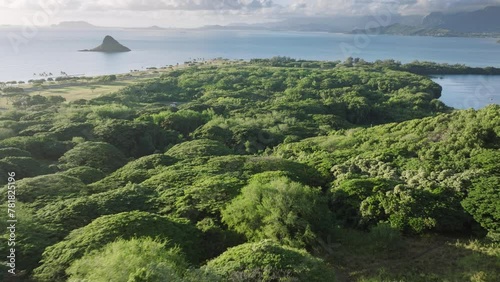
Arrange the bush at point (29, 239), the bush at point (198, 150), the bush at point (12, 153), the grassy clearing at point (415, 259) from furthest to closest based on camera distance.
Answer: the bush at point (198, 150)
the bush at point (12, 153)
the bush at point (29, 239)
the grassy clearing at point (415, 259)

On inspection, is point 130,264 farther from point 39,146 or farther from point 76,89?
point 76,89

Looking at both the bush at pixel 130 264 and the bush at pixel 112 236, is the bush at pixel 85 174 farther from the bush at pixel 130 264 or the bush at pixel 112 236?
the bush at pixel 130 264

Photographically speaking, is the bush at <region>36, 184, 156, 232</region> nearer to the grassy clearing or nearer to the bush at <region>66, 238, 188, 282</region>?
the bush at <region>66, 238, 188, 282</region>

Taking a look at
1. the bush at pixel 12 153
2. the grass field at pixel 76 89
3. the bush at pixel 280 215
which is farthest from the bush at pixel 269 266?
the grass field at pixel 76 89

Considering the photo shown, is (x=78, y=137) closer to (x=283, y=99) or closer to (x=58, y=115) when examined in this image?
(x=58, y=115)

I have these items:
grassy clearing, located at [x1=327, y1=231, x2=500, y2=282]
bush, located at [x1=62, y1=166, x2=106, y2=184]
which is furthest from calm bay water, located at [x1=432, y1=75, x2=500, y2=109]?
bush, located at [x1=62, y1=166, x2=106, y2=184]

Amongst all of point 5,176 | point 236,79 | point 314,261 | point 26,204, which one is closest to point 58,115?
point 5,176
